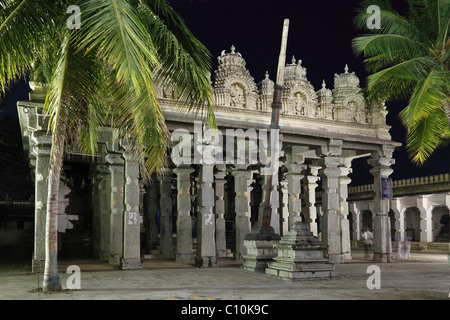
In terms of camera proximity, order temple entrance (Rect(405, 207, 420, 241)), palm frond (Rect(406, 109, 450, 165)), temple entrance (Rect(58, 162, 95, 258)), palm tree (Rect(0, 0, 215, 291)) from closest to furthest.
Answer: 1. palm tree (Rect(0, 0, 215, 291))
2. palm frond (Rect(406, 109, 450, 165))
3. temple entrance (Rect(58, 162, 95, 258))
4. temple entrance (Rect(405, 207, 420, 241))

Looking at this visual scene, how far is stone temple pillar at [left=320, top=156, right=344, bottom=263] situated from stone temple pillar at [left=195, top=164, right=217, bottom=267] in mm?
4737

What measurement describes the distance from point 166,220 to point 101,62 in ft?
37.1

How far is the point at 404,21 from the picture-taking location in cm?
1375

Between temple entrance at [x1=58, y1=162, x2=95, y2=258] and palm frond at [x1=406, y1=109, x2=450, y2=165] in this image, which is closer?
palm frond at [x1=406, y1=109, x2=450, y2=165]

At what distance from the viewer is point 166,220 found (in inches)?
806

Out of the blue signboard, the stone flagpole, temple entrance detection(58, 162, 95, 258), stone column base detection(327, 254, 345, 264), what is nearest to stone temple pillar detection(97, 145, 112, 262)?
temple entrance detection(58, 162, 95, 258)

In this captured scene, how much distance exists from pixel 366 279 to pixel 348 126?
8.30 m

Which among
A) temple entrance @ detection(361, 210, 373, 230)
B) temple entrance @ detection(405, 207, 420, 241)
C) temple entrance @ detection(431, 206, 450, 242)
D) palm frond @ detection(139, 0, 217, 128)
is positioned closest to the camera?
palm frond @ detection(139, 0, 217, 128)

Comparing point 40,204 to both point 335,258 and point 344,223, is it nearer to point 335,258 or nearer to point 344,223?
point 335,258

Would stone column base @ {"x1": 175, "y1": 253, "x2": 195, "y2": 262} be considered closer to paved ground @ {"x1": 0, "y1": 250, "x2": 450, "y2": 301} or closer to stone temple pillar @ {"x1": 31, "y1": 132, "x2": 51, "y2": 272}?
paved ground @ {"x1": 0, "y1": 250, "x2": 450, "y2": 301}

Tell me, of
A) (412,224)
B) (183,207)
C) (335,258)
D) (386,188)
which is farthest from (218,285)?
(412,224)

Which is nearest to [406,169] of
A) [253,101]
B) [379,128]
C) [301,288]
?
[379,128]

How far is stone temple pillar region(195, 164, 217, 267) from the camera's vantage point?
16.0 meters

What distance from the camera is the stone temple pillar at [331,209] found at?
1806 centimetres
